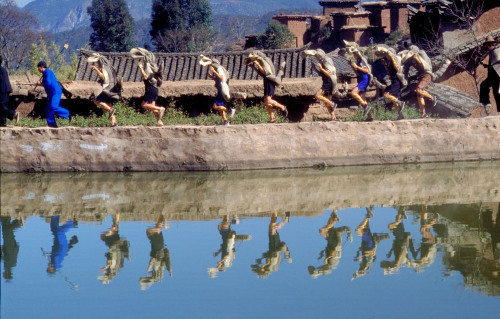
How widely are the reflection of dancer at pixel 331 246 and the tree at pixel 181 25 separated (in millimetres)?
29980

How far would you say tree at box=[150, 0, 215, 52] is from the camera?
40.4 meters

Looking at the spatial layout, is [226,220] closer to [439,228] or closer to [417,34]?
[439,228]

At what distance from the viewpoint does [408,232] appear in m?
10.2

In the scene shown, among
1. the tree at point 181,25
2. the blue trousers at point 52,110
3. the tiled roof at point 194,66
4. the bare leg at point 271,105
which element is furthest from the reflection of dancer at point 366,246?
the tree at point 181,25

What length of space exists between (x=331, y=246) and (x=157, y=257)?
1841 millimetres

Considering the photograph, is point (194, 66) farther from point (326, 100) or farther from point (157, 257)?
point (157, 257)

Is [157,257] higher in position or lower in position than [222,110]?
lower

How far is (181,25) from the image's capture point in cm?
4166

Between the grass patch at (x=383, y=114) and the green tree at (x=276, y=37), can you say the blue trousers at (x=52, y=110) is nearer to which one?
the grass patch at (x=383, y=114)

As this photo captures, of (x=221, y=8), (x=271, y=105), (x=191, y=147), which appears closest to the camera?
(x=191, y=147)

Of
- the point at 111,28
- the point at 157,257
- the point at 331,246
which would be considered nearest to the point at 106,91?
the point at 157,257

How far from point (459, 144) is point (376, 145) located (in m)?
1.35

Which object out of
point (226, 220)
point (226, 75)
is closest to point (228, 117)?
point (226, 75)

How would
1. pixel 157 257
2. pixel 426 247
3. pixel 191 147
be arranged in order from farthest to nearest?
pixel 191 147, pixel 426 247, pixel 157 257
